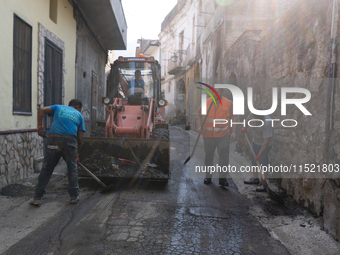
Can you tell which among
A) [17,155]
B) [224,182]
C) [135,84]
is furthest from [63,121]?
[135,84]

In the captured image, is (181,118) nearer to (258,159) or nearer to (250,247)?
(258,159)

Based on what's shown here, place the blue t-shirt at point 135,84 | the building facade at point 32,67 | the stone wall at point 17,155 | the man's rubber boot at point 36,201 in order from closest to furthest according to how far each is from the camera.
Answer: the man's rubber boot at point 36,201
the stone wall at point 17,155
the building facade at point 32,67
the blue t-shirt at point 135,84

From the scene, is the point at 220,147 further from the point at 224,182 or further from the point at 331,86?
the point at 331,86

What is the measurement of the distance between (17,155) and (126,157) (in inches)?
81.4

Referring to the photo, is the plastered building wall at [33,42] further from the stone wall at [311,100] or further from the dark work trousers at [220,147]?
the stone wall at [311,100]

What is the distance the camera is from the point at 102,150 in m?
5.73

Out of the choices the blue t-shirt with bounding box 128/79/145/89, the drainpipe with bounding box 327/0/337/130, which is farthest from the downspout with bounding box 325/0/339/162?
the blue t-shirt with bounding box 128/79/145/89

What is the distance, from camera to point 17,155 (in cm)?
548

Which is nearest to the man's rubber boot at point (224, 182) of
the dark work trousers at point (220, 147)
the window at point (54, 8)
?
the dark work trousers at point (220, 147)

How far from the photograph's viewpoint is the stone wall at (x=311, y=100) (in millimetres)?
3420

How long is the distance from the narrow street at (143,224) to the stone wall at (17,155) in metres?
0.75

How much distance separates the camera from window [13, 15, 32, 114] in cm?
548

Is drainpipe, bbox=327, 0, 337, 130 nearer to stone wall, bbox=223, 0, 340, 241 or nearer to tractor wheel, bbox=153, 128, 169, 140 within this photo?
stone wall, bbox=223, 0, 340, 241

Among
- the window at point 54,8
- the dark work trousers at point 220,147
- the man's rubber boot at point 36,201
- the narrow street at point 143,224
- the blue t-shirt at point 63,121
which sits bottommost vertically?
the narrow street at point 143,224
